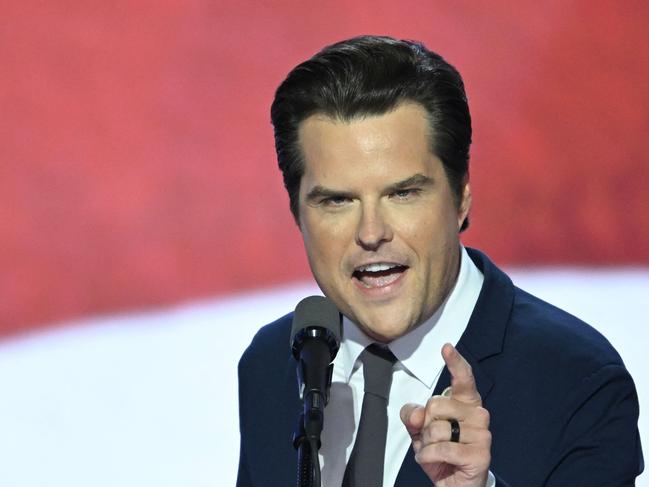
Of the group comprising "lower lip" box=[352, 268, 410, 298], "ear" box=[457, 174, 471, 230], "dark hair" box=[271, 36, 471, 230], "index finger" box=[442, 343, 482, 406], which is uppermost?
"dark hair" box=[271, 36, 471, 230]

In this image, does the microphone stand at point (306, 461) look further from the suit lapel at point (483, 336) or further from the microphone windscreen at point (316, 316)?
the suit lapel at point (483, 336)

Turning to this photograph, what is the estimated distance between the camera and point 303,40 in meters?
2.71

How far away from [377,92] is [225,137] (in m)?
0.82

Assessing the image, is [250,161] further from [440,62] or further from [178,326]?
[440,62]

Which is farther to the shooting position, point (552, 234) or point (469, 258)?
point (552, 234)

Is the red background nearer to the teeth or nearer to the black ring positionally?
the teeth

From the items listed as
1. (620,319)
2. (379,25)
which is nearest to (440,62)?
(379,25)

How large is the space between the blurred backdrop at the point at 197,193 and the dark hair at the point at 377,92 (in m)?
0.64

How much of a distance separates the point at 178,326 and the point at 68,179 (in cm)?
41

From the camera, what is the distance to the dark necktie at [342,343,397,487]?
192 centimetres

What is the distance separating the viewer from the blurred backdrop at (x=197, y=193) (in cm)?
266

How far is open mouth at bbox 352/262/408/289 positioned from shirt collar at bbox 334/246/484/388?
0.15 meters

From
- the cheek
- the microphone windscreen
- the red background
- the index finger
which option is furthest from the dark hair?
the red background

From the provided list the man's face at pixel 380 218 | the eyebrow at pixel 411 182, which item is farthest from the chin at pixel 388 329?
the eyebrow at pixel 411 182
